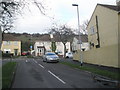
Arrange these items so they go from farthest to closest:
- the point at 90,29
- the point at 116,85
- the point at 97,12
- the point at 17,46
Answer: the point at 17,46 < the point at 90,29 < the point at 97,12 < the point at 116,85

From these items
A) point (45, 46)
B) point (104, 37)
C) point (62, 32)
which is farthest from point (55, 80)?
point (45, 46)

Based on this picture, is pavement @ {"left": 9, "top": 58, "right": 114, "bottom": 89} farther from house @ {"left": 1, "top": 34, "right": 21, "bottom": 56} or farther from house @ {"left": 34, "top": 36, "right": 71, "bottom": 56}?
house @ {"left": 34, "top": 36, "right": 71, "bottom": 56}

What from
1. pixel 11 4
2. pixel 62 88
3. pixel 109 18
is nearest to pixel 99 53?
pixel 109 18

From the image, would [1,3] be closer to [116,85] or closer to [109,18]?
[116,85]

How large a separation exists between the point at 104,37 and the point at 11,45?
57454 mm

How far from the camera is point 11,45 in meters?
86.2

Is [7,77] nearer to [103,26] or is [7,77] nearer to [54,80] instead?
[54,80]

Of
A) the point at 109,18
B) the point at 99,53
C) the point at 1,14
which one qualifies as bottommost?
the point at 99,53

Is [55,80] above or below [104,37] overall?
below

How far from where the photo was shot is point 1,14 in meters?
16.3

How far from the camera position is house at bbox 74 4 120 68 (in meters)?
21.5

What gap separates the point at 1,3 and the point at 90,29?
27.8 meters

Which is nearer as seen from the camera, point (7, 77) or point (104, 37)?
point (7, 77)

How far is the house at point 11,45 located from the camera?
279 ft
